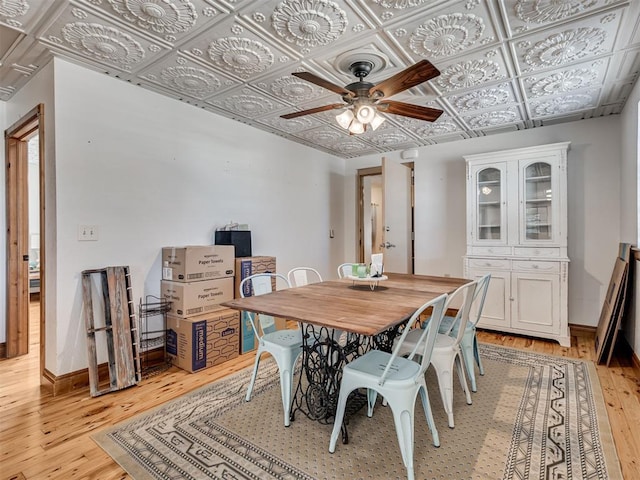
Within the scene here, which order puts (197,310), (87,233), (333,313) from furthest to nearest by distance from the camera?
(197,310), (87,233), (333,313)

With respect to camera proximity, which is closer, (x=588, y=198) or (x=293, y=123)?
(x=588, y=198)

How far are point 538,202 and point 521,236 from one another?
1.37 feet

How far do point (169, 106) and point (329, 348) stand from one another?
2.61 m

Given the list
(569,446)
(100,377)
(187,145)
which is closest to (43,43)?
(187,145)

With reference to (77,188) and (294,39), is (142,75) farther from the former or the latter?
(294,39)

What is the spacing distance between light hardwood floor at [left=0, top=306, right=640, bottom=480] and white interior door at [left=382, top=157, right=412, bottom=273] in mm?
2001

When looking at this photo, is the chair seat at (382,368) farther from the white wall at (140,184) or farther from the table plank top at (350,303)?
the white wall at (140,184)

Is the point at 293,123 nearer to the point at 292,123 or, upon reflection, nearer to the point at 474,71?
the point at 292,123

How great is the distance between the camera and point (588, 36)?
7.10 ft

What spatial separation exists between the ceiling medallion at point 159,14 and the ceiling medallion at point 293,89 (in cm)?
88

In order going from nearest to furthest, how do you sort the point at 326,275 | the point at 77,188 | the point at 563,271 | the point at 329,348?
the point at 329,348 < the point at 77,188 < the point at 563,271 < the point at 326,275

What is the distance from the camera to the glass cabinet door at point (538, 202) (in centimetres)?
373

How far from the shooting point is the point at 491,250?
4.00m

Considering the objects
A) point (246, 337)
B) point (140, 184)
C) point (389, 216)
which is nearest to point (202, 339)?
point (246, 337)
